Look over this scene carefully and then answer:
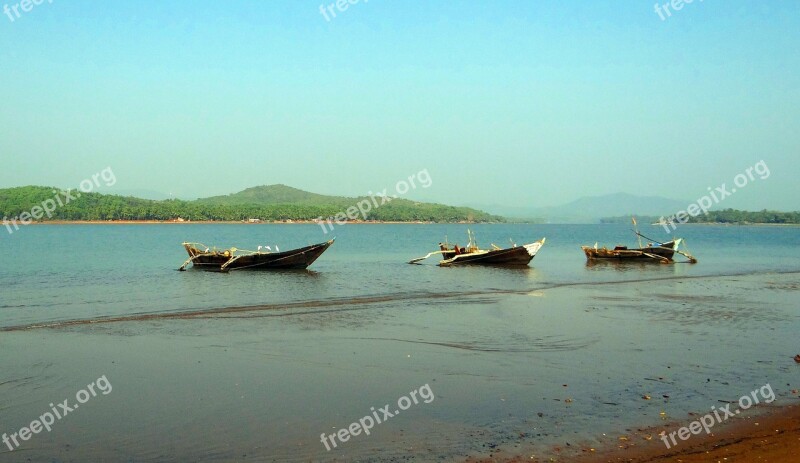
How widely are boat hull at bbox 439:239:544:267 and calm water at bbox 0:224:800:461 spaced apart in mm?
13330

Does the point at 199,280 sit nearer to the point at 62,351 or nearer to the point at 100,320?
the point at 100,320

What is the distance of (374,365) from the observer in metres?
13.2

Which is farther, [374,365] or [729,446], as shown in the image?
[374,365]

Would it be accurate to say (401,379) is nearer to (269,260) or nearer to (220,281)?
(220,281)

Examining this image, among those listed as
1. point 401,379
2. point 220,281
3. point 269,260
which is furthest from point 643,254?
point 401,379

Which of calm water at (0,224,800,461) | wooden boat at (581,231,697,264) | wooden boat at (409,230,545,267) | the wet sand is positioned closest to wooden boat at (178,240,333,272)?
wooden boat at (409,230,545,267)

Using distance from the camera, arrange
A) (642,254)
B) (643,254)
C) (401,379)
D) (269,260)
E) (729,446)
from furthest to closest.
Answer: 1. (642,254)
2. (643,254)
3. (269,260)
4. (401,379)
5. (729,446)

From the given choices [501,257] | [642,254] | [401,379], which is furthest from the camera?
[642,254]

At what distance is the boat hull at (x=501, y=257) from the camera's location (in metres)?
40.8

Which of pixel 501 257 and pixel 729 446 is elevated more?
pixel 729 446

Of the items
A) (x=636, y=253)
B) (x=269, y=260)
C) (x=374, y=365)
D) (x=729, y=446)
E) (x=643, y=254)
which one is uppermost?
(x=269, y=260)

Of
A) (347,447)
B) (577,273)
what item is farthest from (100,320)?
(577,273)

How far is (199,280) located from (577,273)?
804 inches

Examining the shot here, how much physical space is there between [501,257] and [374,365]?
93.8 ft
